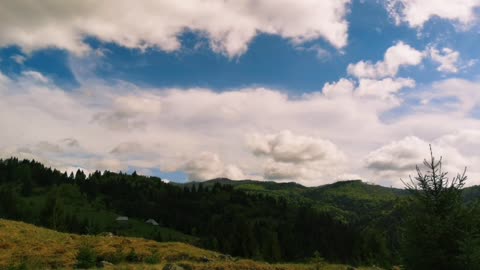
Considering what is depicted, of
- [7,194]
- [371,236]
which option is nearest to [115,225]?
[7,194]

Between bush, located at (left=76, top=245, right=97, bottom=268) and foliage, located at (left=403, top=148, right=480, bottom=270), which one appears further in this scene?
bush, located at (left=76, top=245, right=97, bottom=268)

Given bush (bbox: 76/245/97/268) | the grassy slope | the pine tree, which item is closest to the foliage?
the pine tree

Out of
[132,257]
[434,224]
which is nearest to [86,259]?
[132,257]

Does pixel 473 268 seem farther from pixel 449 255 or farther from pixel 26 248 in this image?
pixel 26 248

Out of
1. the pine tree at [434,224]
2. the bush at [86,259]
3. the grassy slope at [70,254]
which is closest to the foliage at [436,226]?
the pine tree at [434,224]

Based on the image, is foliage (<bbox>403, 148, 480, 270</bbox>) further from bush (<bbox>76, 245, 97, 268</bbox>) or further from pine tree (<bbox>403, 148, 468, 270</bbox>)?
bush (<bbox>76, 245, 97, 268</bbox>)

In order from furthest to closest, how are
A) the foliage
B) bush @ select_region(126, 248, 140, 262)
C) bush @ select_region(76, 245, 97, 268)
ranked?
bush @ select_region(126, 248, 140, 262), bush @ select_region(76, 245, 97, 268), the foliage

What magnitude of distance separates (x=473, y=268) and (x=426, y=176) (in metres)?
5.54

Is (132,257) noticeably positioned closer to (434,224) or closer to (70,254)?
(70,254)

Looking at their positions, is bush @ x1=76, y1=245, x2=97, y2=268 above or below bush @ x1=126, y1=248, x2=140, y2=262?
above

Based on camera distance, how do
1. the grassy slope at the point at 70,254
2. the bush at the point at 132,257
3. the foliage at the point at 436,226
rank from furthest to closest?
the bush at the point at 132,257 → the grassy slope at the point at 70,254 → the foliage at the point at 436,226

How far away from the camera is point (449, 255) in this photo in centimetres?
2086

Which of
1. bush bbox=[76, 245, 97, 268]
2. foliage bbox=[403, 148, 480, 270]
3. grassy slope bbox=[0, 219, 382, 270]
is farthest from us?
grassy slope bbox=[0, 219, 382, 270]

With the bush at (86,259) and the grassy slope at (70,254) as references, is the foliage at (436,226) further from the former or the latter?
the bush at (86,259)
